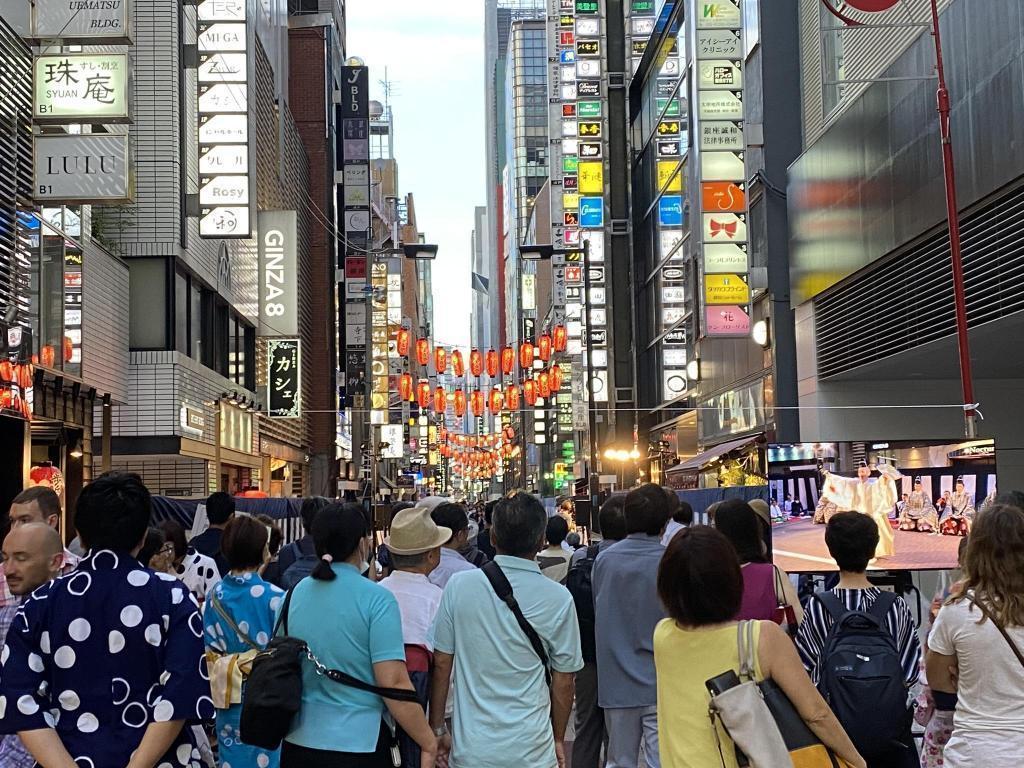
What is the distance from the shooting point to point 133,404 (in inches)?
905

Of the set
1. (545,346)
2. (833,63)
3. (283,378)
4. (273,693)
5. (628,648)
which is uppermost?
(833,63)

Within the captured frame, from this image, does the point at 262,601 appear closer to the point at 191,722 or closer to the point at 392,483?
the point at 191,722

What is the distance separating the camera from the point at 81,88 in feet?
49.1

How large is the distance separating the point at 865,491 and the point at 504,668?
576 cm

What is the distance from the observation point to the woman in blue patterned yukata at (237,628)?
5.61 m

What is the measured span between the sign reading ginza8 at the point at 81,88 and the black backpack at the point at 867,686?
40.2ft

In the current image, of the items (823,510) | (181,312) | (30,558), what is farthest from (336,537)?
(181,312)

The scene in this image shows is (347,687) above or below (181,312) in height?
below

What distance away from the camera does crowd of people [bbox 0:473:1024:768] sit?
4059 millimetres

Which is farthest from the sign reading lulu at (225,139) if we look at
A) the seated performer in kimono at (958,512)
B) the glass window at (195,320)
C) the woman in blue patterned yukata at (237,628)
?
the woman in blue patterned yukata at (237,628)

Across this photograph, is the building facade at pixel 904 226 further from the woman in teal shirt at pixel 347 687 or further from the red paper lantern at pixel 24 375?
the woman in teal shirt at pixel 347 687

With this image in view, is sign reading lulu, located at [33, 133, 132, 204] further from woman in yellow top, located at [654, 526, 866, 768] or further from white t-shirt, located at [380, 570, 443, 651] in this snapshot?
woman in yellow top, located at [654, 526, 866, 768]

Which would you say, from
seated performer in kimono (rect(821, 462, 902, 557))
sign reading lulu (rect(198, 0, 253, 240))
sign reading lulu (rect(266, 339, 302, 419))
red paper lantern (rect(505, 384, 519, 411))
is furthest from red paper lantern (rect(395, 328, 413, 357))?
seated performer in kimono (rect(821, 462, 902, 557))

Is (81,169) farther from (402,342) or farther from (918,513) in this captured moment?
(402,342)
